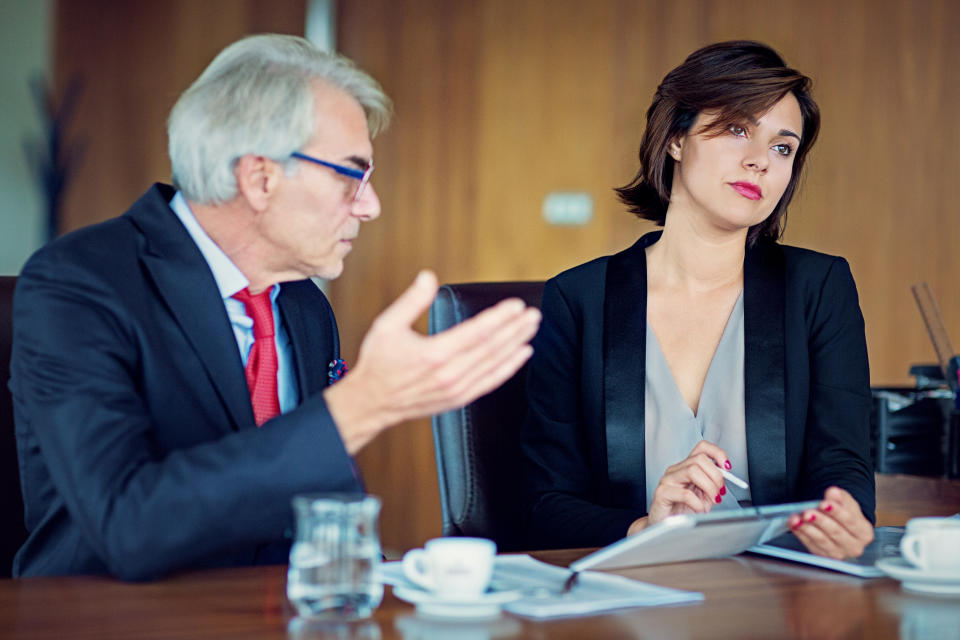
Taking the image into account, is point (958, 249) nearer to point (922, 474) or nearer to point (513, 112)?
point (513, 112)

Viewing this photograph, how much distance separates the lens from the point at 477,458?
1934 millimetres

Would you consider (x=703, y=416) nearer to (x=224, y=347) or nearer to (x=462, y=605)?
(x=224, y=347)

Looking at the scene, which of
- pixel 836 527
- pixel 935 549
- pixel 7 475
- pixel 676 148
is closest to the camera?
pixel 935 549

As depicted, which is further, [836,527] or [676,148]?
[676,148]

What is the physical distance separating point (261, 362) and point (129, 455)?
39 centimetres

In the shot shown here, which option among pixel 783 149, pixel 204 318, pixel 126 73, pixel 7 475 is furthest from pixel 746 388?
pixel 126 73

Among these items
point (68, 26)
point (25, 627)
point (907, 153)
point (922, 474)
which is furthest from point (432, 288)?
point (907, 153)

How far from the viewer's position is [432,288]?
1.12m

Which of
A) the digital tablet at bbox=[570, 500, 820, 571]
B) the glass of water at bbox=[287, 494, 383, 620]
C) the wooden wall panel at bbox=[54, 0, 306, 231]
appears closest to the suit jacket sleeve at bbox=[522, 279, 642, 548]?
the digital tablet at bbox=[570, 500, 820, 571]

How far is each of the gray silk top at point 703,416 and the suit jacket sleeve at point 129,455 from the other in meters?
0.92

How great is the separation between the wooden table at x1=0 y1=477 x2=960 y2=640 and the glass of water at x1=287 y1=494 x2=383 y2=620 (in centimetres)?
2

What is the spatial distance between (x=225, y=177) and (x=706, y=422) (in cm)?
97

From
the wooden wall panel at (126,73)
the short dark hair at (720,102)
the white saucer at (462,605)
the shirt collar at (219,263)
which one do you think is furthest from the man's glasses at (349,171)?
the wooden wall panel at (126,73)

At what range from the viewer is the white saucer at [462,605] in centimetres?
104
